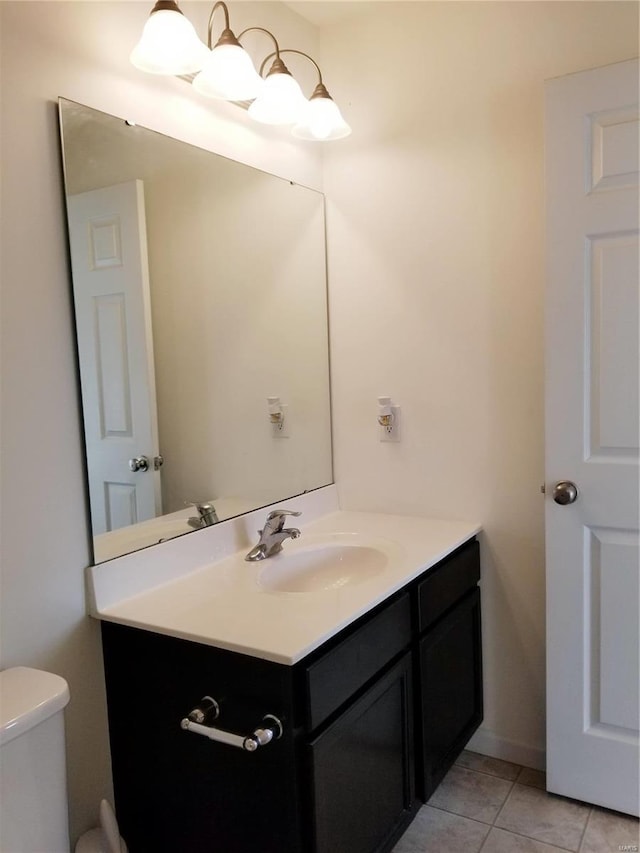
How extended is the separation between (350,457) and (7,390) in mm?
1233

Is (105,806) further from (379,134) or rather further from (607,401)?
(379,134)

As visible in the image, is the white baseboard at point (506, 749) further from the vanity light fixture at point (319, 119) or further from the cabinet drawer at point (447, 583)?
the vanity light fixture at point (319, 119)

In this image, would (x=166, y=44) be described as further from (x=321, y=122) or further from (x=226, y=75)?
(x=321, y=122)

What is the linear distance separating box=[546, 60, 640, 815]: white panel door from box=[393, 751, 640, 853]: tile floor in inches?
2.3

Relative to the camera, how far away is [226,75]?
1.64 m

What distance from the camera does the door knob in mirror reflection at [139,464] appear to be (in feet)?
5.14

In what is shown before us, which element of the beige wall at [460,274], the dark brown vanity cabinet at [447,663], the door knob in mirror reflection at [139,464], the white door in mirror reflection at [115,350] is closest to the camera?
the white door in mirror reflection at [115,350]

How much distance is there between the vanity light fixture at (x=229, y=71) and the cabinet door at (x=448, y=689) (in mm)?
1492

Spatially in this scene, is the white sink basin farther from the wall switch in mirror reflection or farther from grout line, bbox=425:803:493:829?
grout line, bbox=425:803:493:829

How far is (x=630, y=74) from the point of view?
161 centimetres

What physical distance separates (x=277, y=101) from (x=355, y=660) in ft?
4.87

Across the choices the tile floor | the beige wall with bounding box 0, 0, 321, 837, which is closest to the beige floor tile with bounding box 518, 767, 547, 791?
the tile floor

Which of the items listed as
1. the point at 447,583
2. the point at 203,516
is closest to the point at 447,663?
the point at 447,583

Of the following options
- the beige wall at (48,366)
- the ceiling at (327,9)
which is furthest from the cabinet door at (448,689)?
the ceiling at (327,9)
